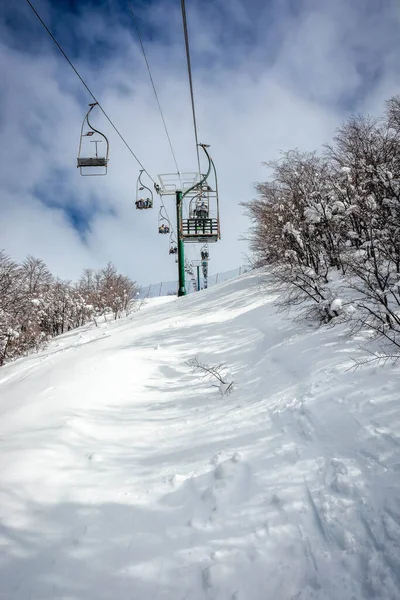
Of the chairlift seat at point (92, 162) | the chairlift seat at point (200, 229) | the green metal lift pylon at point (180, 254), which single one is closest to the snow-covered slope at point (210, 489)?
the chairlift seat at point (92, 162)

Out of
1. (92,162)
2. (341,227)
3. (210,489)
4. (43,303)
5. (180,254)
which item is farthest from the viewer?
(43,303)

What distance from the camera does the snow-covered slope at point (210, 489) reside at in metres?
2.12

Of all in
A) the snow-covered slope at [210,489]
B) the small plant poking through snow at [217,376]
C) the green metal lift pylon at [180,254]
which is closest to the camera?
the snow-covered slope at [210,489]

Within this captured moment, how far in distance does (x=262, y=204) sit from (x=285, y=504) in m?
15.2

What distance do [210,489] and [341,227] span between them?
1002 cm

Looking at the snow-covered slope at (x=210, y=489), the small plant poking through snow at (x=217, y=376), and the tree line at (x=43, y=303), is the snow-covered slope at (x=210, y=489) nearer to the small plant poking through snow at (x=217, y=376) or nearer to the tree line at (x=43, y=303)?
the small plant poking through snow at (x=217, y=376)

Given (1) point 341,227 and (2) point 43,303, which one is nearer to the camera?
(1) point 341,227

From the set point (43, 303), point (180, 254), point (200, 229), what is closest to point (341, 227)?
point (200, 229)

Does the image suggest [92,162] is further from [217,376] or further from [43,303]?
[43,303]

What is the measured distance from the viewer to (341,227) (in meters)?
9.79

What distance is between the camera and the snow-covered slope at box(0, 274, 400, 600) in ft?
6.94

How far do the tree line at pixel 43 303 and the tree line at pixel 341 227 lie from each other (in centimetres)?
1725

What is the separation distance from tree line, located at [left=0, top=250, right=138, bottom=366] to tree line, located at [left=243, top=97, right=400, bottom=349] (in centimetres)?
1725

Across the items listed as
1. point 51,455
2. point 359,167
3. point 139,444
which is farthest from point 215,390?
point 359,167
